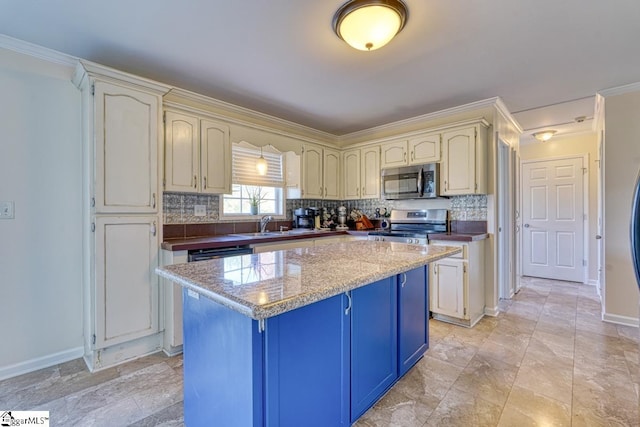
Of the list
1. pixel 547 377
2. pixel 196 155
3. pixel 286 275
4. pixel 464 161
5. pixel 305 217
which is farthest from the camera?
pixel 305 217

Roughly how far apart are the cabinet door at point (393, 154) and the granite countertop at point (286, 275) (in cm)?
203

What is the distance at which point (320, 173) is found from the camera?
4.20 metres

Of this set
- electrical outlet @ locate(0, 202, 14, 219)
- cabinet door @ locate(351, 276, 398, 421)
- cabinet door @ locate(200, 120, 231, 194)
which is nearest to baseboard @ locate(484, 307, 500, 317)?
cabinet door @ locate(351, 276, 398, 421)

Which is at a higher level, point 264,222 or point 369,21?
point 369,21

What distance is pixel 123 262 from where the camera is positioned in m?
2.29

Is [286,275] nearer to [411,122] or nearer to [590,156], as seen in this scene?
[411,122]

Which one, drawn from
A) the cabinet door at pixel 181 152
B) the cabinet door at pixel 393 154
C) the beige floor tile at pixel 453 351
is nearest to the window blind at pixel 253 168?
the cabinet door at pixel 181 152

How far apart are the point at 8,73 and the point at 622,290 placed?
18.9ft

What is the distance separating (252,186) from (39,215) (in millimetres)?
1979

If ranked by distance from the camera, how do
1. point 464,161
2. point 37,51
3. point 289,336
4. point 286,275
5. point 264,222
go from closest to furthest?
point 289,336, point 286,275, point 37,51, point 464,161, point 264,222

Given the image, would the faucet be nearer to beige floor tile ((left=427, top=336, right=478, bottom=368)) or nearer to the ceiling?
the ceiling

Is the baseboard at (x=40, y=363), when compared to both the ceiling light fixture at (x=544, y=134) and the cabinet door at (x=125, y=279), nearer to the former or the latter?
the cabinet door at (x=125, y=279)

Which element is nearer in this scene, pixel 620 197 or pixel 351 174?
pixel 620 197

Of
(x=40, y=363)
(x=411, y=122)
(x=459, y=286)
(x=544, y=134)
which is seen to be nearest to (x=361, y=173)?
(x=411, y=122)
